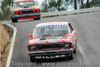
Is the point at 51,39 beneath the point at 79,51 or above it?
above

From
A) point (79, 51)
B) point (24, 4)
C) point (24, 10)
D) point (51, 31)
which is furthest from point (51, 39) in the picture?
point (24, 4)

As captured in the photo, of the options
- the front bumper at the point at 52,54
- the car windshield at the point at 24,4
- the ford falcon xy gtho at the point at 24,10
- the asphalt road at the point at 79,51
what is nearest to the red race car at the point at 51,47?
the front bumper at the point at 52,54

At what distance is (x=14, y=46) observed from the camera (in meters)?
16.9

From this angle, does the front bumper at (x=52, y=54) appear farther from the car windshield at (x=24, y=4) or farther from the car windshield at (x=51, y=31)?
the car windshield at (x=24, y=4)

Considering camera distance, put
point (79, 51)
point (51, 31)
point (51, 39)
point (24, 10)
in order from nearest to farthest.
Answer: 1. point (51, 39)
2. point (51, 31)
3. point (79, 51)
4. point (24, 10)

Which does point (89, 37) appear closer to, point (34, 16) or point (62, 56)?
point (62, 56)

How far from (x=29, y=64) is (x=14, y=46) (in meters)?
4.78

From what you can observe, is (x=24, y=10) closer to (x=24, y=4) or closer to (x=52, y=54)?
(x=24, y=4)

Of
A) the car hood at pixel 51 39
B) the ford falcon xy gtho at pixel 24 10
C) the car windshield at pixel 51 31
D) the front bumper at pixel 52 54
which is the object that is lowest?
the ford falcon xy gtho at pixel 24 10

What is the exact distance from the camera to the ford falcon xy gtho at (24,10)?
89.0ft

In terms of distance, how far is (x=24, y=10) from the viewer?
27188 millimetres

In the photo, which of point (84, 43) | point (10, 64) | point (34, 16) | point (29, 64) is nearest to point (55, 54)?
point (29, 64)

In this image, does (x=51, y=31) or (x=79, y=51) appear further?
(x=79, y=51)

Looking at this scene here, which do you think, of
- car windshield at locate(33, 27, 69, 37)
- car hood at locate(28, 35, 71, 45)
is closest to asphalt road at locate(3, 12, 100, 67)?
car hood at locate(28, 35, 71, 45)
